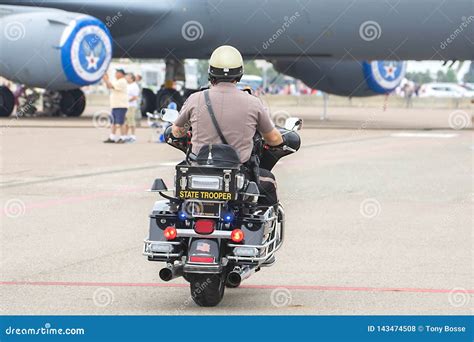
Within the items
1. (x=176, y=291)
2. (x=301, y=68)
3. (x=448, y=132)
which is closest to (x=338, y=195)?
(x=176, y=291)

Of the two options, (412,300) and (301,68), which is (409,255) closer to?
(412,300)

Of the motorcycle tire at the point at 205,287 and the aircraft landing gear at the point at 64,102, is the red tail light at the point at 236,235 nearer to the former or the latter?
the motorcycle tire at the point at 205,287

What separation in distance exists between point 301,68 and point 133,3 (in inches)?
229

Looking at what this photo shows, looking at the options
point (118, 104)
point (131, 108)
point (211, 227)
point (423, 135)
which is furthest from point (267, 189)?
point (423, 135)

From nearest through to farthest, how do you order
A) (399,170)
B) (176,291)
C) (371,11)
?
(176,291) < (399,170) < (371,11)

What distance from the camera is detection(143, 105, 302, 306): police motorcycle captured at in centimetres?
601

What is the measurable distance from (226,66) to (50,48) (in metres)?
17.6

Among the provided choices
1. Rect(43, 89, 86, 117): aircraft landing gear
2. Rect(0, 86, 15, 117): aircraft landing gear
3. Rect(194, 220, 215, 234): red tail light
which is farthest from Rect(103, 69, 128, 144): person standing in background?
Rect(194, 220, 215, 234): red tail light

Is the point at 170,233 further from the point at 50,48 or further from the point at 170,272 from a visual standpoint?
the point at 50,48

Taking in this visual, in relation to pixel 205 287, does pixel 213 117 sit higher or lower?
higher

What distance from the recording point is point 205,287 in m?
6.20

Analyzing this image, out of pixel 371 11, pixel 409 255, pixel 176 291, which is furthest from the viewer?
pixel 371 11
